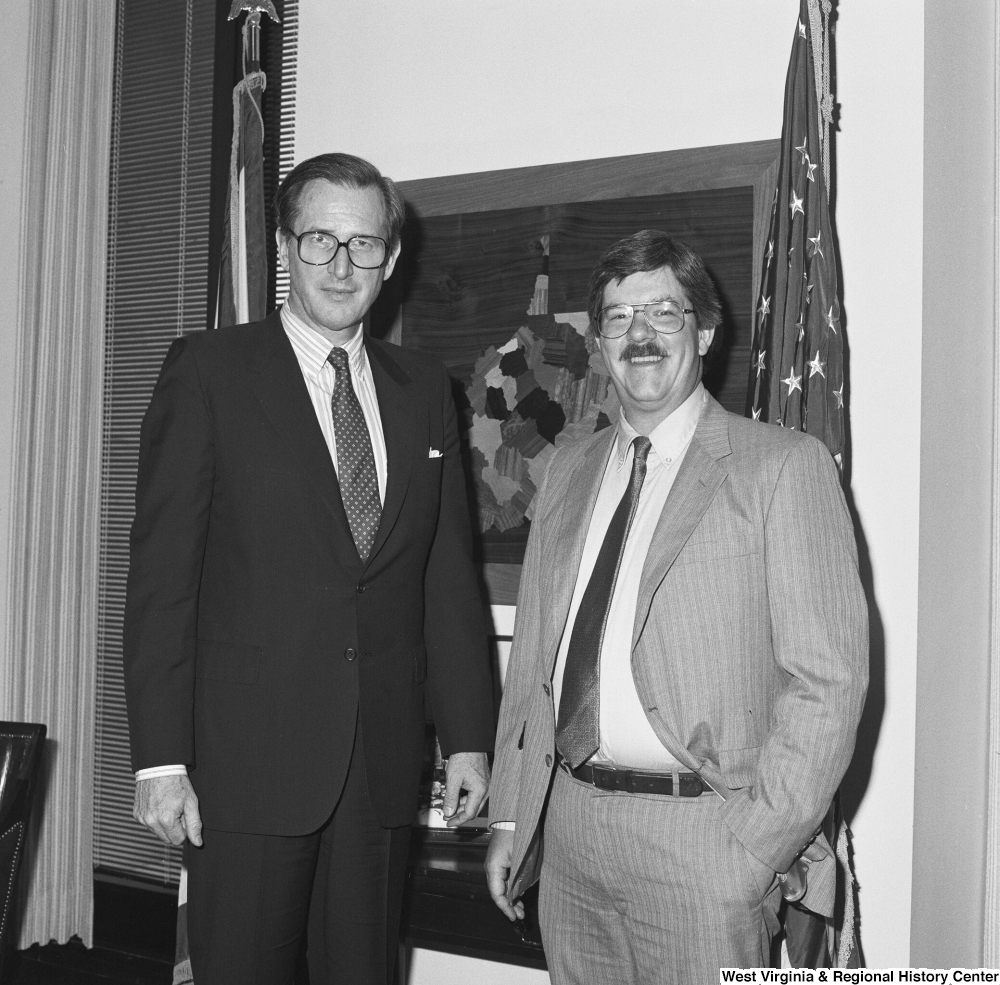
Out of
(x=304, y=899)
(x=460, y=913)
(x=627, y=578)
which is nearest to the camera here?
(x=627, y=578)

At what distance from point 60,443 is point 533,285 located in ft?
5.13

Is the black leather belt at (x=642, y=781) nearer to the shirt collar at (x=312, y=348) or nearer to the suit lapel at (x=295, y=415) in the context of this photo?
the suit lapel at (x=295, y=415)

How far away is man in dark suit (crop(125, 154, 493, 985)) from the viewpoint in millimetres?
1778

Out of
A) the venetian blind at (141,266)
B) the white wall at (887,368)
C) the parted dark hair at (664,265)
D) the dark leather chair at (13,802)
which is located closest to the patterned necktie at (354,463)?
the parted dark hair at (664,265)

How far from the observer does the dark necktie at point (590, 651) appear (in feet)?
5.47

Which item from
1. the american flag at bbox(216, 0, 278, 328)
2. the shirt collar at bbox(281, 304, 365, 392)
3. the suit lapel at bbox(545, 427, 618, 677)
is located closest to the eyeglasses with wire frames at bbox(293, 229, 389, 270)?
the shirt collar at bbox(281, 304, 365, 392)

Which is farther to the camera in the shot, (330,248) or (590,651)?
(330,248)

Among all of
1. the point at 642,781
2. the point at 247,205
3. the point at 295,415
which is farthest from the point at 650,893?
the point at 247,205

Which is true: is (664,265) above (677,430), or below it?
above

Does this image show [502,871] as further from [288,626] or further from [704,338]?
[704,338]

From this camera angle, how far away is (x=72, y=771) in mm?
3086

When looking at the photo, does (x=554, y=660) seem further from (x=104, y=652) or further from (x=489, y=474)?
(x=104, y=652)

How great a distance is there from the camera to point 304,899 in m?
1.84

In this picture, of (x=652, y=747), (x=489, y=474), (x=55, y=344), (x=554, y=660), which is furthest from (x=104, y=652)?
(x=652, y=747)
